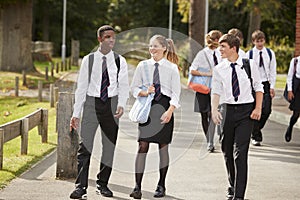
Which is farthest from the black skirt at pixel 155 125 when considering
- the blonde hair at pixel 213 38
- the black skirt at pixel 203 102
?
the black skirt at pixel 203 102

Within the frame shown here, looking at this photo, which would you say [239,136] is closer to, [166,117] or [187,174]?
[166,117]

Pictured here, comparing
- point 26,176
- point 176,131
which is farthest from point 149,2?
point 26,176

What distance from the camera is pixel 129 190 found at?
944 cm

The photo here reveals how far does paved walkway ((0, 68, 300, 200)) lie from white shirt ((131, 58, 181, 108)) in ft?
3.84

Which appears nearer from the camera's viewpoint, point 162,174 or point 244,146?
point 244,146

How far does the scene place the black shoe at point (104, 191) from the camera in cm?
902

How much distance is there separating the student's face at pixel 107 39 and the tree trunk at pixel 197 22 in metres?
23.1

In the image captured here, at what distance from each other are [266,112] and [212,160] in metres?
1.99

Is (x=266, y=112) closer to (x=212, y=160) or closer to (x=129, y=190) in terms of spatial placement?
(x=212, y=160)

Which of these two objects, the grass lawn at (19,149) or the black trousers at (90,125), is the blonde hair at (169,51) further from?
the grass lawn at (19,149)

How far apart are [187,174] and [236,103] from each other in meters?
2.24

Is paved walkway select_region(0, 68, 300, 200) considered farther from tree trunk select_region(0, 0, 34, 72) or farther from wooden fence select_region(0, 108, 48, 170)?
tree trunk select_region(0, 0, 34, 72)

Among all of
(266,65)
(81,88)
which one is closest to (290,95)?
(266,65)

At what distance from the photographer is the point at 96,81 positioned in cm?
887
